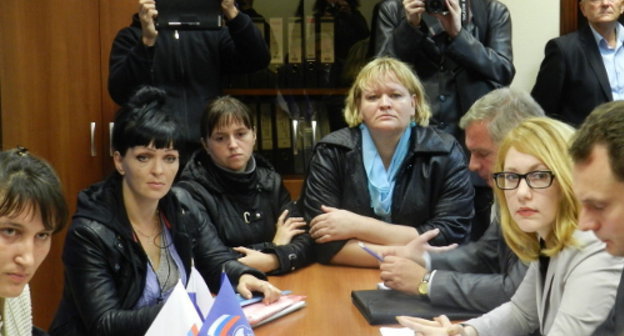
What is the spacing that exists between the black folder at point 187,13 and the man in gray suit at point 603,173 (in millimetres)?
2028

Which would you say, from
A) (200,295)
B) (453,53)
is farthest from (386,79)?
(200,295)

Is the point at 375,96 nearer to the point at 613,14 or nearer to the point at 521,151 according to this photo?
the point at 521,151

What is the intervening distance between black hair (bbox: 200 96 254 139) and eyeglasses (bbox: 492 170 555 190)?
1316mm

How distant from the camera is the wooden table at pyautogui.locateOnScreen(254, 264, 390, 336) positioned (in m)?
2.01

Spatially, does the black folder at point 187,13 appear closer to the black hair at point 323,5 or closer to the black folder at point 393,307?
the black hair at point 323,5

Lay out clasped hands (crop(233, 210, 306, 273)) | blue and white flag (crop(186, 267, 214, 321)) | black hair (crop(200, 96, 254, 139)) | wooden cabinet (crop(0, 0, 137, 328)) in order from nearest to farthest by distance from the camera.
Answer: blue and white flag (crop(186, 267, 214, 321)) < clasped hands (crop(233, 210, 306, 273)) < black hair (crop(200, 96, 254, 139)) < wooden cabinet (crop(0, 0, 137, 328))

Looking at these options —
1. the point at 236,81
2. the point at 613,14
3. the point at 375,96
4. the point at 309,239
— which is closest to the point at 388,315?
the point at 309,239

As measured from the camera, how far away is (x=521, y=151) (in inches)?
72.2

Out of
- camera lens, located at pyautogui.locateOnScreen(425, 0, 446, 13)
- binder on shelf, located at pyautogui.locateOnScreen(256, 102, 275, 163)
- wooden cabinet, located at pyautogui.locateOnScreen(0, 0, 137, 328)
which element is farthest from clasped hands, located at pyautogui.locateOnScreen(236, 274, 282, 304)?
binder on shelf, located at pyautogui.locateOnScreen(256, 102, 275, 163)

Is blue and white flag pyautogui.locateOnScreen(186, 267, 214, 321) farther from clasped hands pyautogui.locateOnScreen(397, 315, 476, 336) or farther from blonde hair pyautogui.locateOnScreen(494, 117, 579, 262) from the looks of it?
blonde hair pyautogui.locateOnScreen(494, 117, 579, 262)

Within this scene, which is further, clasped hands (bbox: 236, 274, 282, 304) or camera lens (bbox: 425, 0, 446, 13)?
camera lens (bbox: 425, 0, 446, 13)

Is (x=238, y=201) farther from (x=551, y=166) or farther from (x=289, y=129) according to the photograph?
(x=551, y=166)

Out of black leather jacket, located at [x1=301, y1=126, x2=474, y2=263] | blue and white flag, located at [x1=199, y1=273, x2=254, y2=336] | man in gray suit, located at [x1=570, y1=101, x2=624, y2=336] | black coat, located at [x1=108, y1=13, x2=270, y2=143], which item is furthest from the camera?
black coat, located at [x1=108, y1=13, x2=270, y2=143]

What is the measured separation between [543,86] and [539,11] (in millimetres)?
424
